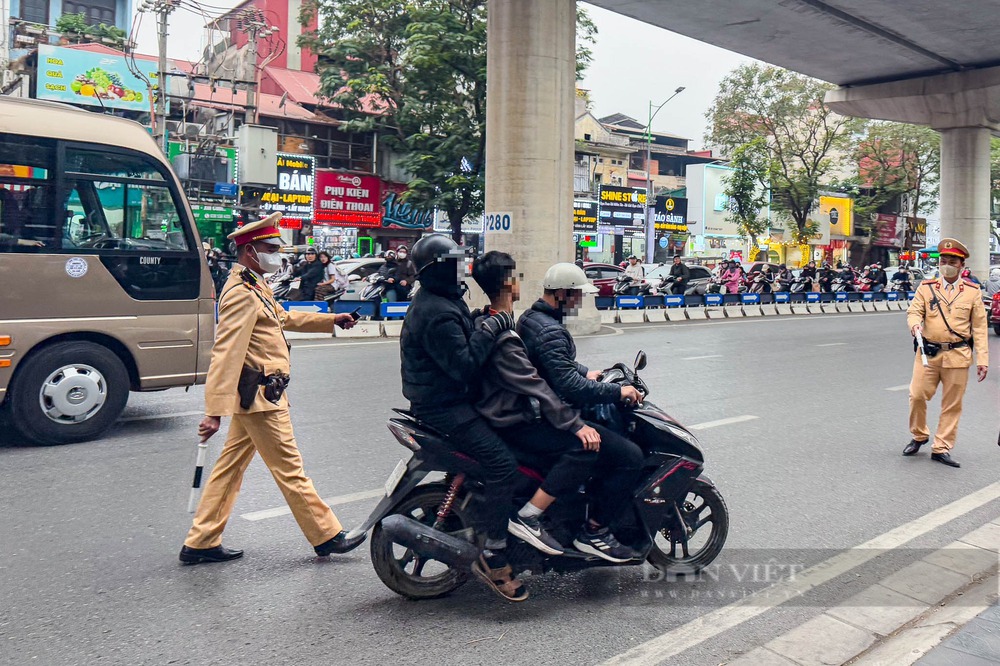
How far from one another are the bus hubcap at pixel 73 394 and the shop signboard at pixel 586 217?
3833cm

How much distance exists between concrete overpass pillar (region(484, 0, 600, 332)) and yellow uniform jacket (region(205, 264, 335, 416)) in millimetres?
13930

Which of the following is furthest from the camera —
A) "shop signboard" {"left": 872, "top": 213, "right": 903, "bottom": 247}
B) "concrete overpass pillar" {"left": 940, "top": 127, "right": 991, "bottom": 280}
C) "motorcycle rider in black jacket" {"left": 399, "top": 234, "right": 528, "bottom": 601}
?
"shop signboard" {"left": 872, "top": 213, "right": 903, "bottom": 247}

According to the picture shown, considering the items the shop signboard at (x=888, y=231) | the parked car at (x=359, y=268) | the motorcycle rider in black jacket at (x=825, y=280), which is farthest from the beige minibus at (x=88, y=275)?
the shop signboard at (x=888, y=231)

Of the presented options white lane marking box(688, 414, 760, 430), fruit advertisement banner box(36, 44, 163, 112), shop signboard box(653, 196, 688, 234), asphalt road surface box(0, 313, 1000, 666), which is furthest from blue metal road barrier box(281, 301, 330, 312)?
shop signboard box(653, 196, 688, 234)

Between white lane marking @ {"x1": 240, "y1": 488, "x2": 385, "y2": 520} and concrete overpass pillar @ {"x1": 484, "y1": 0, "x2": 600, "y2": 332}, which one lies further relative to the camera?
concrete overpass pillar @ {"x1": 484, "y1": 0, "x2": 600, "y2": 332}

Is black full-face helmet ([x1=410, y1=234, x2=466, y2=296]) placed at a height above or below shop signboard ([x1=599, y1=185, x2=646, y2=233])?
below

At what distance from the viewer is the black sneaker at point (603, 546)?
161 inches

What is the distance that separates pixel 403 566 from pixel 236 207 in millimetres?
30217

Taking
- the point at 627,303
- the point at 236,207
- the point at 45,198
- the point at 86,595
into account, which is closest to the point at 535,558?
the point at 86,595

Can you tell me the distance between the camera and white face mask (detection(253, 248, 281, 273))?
451cm

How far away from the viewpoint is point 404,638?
3.72 meters

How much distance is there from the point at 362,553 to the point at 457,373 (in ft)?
4.85

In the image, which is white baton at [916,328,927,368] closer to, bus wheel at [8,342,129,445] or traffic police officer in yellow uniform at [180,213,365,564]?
traffic police officer in yellow uniform at [180,213,365,564]

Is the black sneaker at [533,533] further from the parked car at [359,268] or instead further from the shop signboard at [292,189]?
the shop signboard at [292,189]
